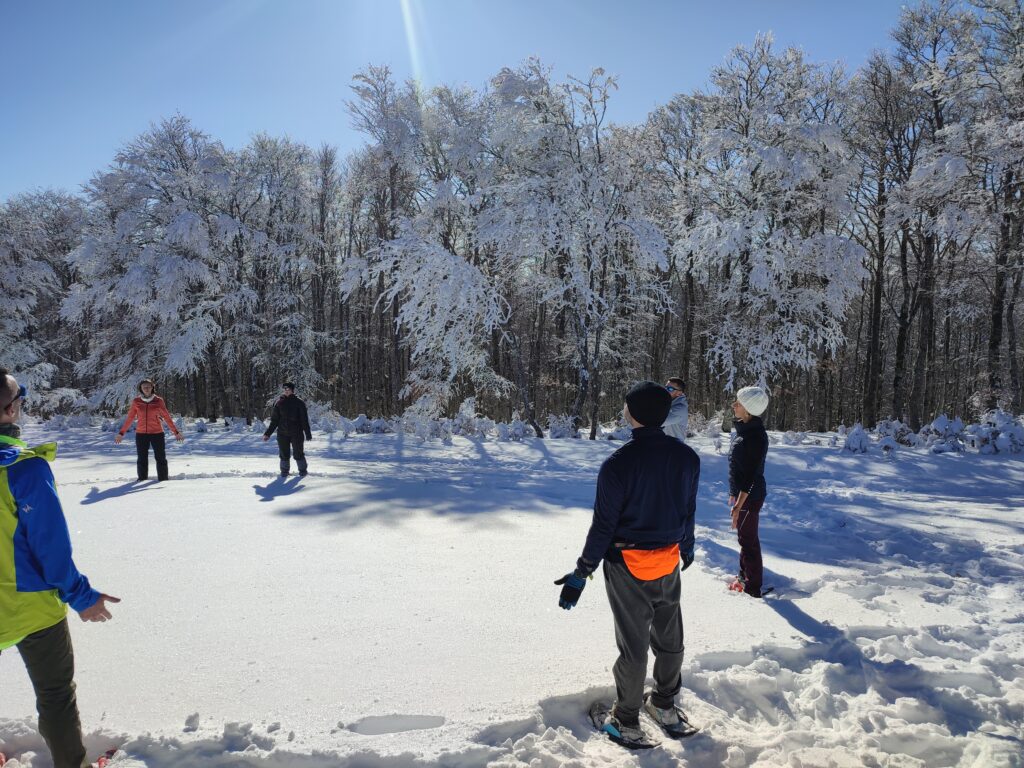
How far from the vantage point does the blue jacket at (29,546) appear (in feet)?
7.44

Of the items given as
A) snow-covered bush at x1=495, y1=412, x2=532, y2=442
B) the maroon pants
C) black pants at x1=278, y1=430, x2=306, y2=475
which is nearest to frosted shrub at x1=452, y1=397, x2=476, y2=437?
snow-covered bush at x1=495, y1=412, x2=532, y2=442

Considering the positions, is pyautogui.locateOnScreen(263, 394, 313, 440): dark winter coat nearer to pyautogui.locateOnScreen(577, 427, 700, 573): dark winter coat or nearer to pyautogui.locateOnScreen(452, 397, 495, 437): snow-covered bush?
pyautogui.locateOnScreen(452, 397, 495, 437): snow-covered bush

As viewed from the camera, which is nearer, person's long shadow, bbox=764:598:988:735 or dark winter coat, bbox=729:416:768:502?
person's long shadow, bbox=764:598:988:735

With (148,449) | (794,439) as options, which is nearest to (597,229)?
(794,439)

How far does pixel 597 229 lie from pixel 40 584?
47.7 feet

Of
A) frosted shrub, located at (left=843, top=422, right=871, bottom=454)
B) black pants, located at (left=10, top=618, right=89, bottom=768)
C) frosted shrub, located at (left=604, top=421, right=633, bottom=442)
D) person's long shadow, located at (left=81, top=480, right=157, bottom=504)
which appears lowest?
person's long shadow, located at (left=81, top=480, right=157, bottom=504)

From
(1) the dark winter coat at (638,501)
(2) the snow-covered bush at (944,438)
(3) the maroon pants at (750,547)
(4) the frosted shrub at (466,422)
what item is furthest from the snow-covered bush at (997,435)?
(1) the dark winter coat at (638,501)

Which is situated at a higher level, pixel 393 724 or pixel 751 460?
pixel 751 460

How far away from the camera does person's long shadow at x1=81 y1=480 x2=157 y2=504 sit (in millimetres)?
8016

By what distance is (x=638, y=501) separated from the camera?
2.86 m

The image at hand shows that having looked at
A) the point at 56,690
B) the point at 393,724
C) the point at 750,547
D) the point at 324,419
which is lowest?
the point at 393,724

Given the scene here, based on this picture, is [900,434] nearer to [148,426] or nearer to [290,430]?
[290,430]

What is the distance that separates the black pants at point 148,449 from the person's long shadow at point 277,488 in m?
1.73

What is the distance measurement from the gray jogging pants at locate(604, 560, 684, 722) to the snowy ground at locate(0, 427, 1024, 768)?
0.25 m
